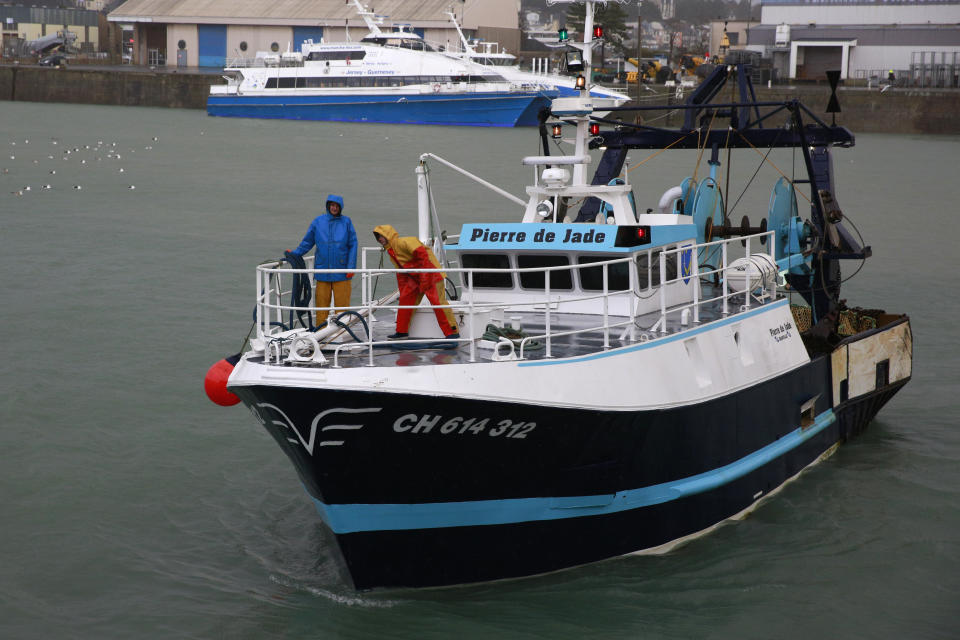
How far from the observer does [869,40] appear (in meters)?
71.4

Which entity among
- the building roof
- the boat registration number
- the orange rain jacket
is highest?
the building roof

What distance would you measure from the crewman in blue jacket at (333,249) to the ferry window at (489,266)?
3.81 ft

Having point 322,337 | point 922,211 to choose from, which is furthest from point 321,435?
point 922,211

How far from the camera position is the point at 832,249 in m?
13.3

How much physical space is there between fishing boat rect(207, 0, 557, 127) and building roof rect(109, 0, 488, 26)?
336 inches

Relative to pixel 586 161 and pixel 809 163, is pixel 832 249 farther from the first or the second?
pixel 586 161

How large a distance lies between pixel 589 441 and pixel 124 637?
13.4 feet

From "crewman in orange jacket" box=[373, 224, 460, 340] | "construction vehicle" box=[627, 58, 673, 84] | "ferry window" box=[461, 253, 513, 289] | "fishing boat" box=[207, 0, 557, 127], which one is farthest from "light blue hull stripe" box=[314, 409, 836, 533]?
"construction vehicle" box=[627, 58, 673, 84]

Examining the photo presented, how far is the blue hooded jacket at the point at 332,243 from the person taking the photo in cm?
1026

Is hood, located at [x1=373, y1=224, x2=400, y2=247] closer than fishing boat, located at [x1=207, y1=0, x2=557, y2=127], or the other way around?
hood, located at [x1=373, y1=224, x2=400, y2=247]

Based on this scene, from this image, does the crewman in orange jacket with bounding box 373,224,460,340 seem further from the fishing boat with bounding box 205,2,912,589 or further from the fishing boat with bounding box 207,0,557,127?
the fishing boat with bounding box 207,0,557,127

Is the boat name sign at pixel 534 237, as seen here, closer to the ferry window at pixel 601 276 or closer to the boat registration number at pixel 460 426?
the ferry window at pixel 601 276

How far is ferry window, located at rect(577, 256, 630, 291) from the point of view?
1043cm

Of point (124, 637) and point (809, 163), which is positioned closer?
point (124, 637)
